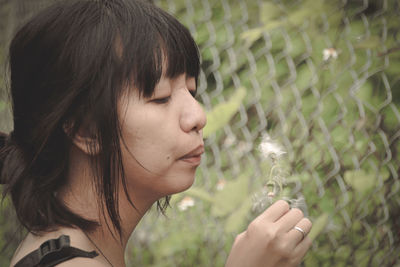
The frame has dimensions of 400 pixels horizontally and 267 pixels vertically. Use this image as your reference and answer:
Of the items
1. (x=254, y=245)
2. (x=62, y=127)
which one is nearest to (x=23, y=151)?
(x=62, y=127)

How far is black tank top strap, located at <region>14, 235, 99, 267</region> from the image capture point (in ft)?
3.13

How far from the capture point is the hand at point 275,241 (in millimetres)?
1040

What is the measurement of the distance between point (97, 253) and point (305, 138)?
36.5 inches

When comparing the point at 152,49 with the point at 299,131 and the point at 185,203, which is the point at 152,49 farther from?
the point at 185,203

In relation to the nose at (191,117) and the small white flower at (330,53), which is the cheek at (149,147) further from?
the small white flower at (330,53)

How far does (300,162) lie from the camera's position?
1695mm

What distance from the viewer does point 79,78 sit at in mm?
1007

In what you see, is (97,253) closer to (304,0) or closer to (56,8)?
(56,8)

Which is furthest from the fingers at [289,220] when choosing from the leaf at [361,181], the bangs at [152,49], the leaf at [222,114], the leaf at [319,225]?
the leaf at [222,114]

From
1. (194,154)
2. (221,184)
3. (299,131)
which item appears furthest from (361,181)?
(194,154)

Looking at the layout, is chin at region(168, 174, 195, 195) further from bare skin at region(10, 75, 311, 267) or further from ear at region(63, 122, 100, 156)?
ear at region(63, 122, 100, 156)

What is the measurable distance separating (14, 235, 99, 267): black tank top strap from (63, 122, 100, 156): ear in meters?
0.17

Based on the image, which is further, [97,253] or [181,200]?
[181,200]

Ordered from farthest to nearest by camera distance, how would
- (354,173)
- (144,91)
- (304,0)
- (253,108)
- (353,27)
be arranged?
Answer: (253,108) → (304,0) → (353,27) → (354,173) → (144,91)
